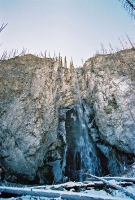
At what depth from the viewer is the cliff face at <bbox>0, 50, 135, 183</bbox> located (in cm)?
1202

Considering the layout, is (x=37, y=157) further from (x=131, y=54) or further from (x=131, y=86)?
(x=131, y=54)

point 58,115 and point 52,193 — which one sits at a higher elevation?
point 58,115

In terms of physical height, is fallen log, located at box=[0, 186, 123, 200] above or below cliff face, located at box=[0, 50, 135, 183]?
below

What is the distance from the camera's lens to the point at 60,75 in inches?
710

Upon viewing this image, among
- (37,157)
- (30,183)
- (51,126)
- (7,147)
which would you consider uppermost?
(51,126)

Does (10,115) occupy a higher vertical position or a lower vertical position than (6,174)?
higher

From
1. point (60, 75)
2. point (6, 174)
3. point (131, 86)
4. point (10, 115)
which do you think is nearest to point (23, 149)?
point (6, 174)

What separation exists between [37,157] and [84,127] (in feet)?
17.1

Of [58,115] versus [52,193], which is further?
[58,115]

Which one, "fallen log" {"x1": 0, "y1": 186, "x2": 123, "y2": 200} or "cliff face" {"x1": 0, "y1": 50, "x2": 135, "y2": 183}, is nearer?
"fallen log" {"x1": 0, "y1": 186, "x2": 123, "y2": 200}

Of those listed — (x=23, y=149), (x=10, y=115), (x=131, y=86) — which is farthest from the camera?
(x=131, y=86)

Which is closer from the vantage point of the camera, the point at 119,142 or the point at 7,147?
the point at 7,147

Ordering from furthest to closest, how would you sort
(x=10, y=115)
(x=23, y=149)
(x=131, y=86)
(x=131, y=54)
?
(x=131, y=54)
(x=131, y=86)
(x=10, y=115)
(x=23, y=149)

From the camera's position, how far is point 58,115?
15.1 m
